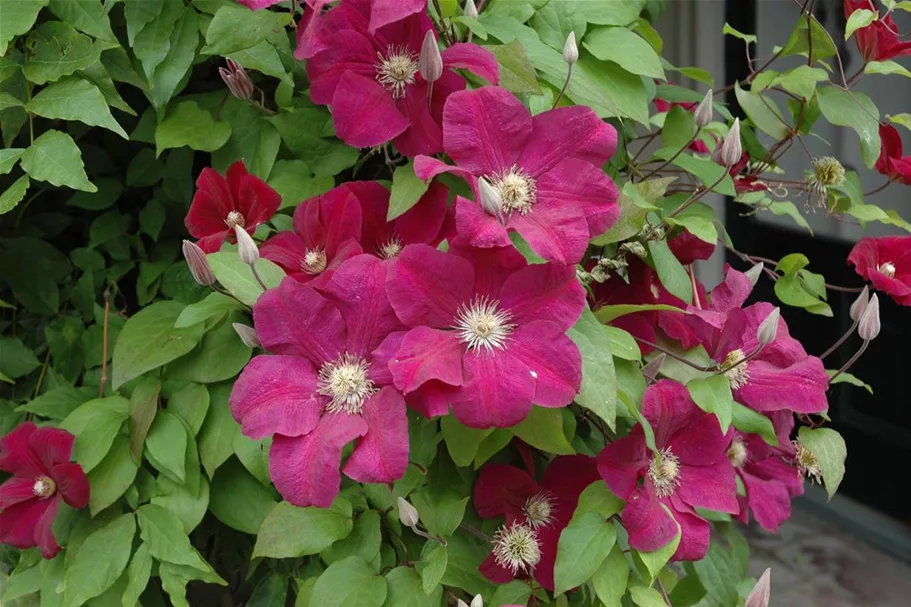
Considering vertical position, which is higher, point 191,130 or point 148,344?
point 191,130

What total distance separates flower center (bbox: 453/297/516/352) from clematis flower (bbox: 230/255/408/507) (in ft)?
0.12

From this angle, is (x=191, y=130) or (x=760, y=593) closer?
(x=760, y=593)

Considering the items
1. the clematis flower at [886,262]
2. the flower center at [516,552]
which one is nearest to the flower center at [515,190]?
the flower center at [516,552]

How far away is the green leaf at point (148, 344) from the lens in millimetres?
579

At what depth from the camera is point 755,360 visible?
578mm

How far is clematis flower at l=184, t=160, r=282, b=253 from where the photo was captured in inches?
21.4

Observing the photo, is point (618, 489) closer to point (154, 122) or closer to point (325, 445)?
point (325, 445)

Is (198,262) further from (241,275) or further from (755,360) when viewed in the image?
(755,360)

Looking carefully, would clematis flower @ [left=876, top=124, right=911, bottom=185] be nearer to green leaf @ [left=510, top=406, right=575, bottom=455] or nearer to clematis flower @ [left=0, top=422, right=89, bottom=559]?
A: green leaf @ [left=510, top=406, right=575, bottom=455]

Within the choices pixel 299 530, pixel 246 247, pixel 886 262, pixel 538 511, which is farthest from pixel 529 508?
pixel 886 262

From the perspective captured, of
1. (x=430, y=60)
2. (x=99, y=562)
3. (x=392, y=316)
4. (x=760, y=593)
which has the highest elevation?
(x=430, y=60)

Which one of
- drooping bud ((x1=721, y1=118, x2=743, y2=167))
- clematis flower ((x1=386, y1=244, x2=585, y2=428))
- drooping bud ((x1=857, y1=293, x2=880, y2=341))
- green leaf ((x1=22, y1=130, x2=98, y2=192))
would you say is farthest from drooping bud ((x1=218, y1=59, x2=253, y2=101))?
drooping bud ((x1=857, y1=293, x2=880, y2=341))

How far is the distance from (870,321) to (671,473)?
0.52ft

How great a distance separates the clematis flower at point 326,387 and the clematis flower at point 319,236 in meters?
0.04
